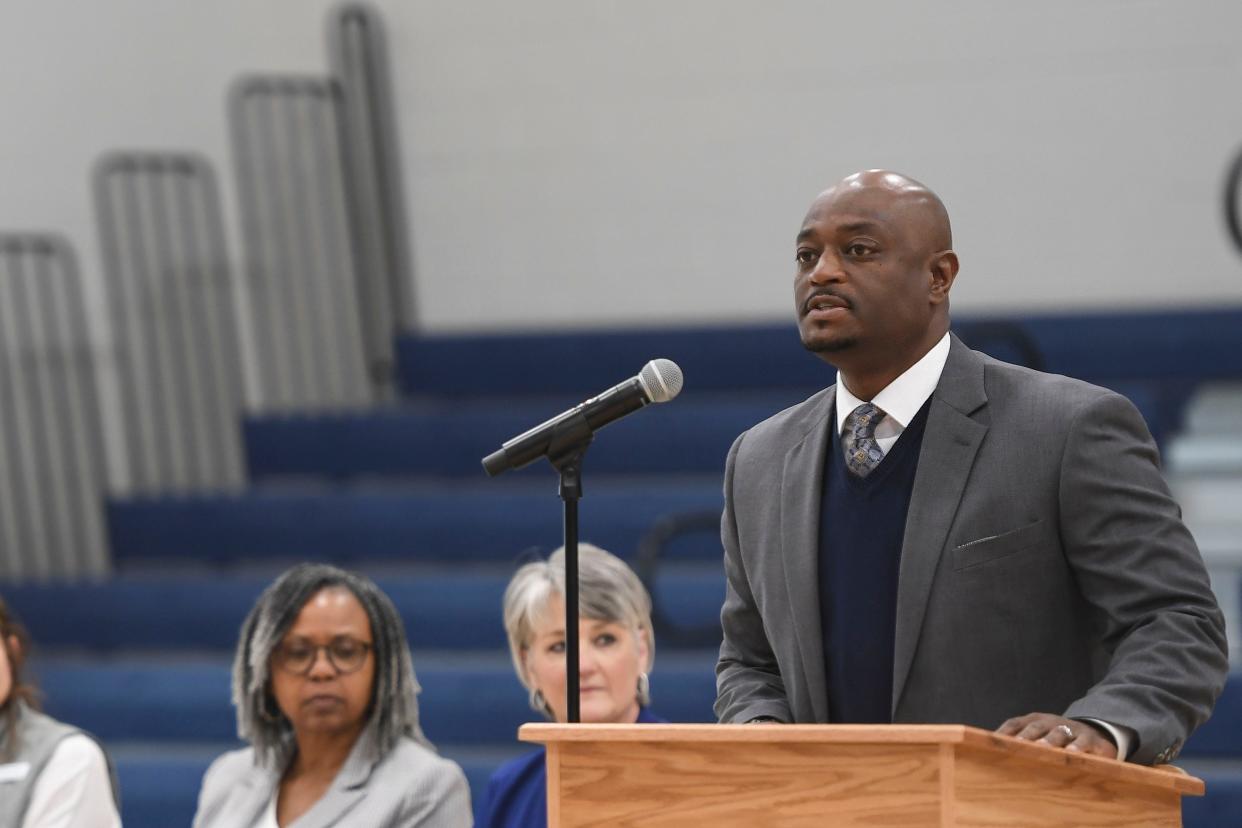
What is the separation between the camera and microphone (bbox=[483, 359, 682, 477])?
83.3 inches

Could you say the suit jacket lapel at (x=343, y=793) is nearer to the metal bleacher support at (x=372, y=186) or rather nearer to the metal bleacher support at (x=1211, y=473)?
the metal bleacher support at (x=1211, y=473)

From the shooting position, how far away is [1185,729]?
1.96 m

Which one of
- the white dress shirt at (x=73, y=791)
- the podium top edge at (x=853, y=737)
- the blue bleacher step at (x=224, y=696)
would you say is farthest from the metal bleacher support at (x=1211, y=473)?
the podium top edge at (x=853, y=737)

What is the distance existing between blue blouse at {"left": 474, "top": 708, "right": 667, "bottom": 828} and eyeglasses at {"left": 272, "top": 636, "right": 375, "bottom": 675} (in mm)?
292

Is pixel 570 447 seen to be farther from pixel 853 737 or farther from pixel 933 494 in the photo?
pixel 853 737

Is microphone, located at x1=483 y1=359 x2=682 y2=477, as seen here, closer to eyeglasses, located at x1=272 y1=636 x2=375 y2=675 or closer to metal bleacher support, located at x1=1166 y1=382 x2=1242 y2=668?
eyeglasses, located at x1=272 y1=636 x2=375 y2=675

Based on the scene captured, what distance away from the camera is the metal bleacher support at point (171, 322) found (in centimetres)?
647

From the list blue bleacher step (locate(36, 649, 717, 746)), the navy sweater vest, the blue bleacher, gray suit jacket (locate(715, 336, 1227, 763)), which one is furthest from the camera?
the blue bleacher

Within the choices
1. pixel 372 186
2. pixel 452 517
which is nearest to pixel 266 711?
pixel 452 517

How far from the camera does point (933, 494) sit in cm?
205

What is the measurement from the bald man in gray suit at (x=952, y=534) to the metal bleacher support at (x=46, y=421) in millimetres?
4471

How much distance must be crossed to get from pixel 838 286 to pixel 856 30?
4.66 metres

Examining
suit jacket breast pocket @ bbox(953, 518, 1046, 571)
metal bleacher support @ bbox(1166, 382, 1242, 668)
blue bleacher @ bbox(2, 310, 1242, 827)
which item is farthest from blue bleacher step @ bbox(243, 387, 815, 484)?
suit jacket breast pocket @ bbox(953, 518, 1046, 571)

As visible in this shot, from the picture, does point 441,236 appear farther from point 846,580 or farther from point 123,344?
point 846,580
